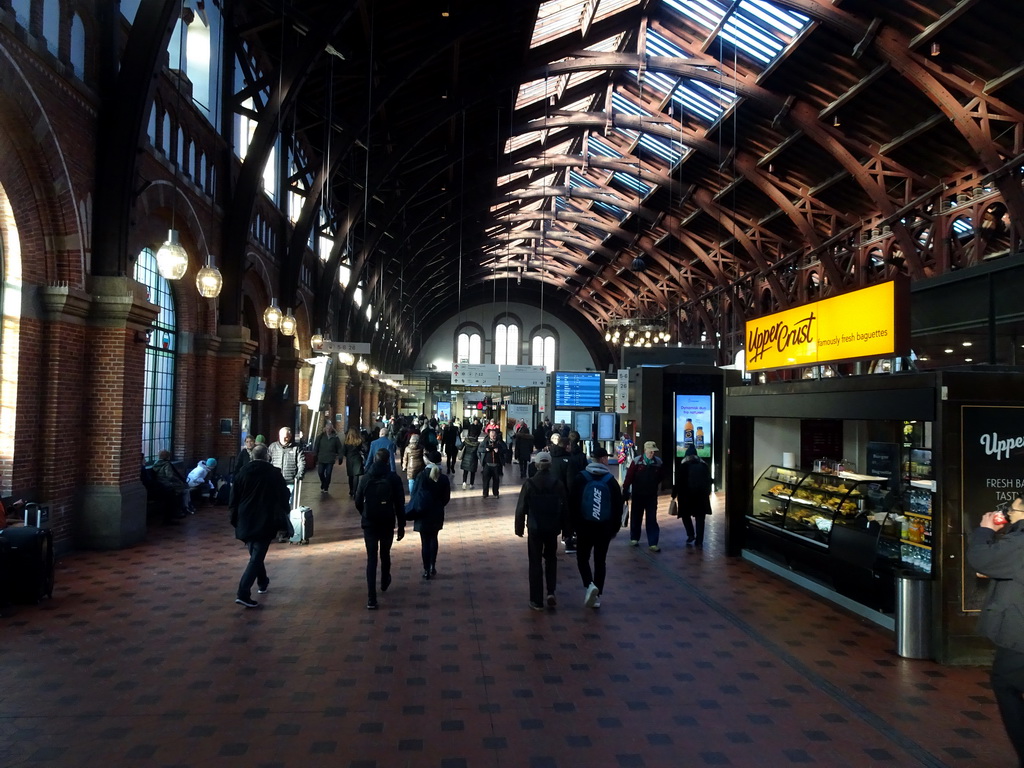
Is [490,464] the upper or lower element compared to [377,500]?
lower

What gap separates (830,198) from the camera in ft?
64.4

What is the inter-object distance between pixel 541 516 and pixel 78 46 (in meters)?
7.00

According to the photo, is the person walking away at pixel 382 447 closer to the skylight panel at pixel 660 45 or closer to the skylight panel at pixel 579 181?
the skylight panel at pixel 660 45

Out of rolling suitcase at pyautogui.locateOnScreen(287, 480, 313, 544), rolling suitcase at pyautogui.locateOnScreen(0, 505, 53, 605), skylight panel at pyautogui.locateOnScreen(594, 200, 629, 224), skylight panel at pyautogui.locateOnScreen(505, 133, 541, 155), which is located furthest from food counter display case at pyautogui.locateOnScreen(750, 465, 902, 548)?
skylight panel at pyautogui.locateOnScreen(594, 200, 629, 224)

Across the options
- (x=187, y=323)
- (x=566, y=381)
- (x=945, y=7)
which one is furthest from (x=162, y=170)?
(x=945, y=7)

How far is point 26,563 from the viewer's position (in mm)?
6297

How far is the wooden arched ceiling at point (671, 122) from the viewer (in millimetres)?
13023

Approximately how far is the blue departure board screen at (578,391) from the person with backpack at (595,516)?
12.2 meters

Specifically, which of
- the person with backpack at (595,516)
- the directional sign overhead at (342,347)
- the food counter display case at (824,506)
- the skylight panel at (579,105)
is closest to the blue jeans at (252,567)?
the person with backpack at (595,516)

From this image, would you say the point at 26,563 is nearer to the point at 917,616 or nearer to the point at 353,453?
the point at 917,616

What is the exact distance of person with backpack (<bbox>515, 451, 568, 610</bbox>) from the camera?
6.53 m

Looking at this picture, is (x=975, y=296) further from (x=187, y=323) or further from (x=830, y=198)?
(x=830, y=198)

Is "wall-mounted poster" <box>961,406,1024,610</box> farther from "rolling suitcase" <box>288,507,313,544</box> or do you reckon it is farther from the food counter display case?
"rolling suitcase" <box>288,507,313,544</box>

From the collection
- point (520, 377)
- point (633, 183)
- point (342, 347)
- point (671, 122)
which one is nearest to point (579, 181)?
point (633, 183)
